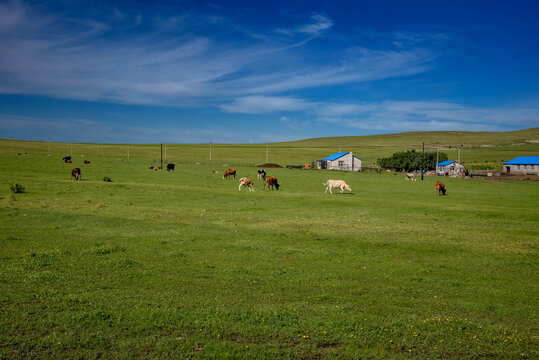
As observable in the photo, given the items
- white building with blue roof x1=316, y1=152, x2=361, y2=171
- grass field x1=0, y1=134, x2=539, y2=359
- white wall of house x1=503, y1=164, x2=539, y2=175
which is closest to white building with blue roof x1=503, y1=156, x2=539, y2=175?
white wall of house x1=503, y1=164, x2=539, y2=175

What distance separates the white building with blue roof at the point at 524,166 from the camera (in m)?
103

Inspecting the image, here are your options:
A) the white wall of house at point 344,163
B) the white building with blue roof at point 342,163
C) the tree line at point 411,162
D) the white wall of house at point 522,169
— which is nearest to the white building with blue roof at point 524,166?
the white wall of house at point 522,169

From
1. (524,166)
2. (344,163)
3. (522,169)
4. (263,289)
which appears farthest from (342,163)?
(263,289)

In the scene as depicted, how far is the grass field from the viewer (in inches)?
263

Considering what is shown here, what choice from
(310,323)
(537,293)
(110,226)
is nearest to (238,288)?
(310,323)

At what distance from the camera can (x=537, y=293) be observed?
10008mm

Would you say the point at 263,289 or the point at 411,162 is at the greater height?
the point at 411,162

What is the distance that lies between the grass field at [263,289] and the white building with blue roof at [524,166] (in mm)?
97917

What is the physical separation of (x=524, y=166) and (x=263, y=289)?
383 feet

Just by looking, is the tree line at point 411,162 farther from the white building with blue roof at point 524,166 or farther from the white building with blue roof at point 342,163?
the white building with blue roof at point 524,166

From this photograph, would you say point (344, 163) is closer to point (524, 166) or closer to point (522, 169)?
point (522, 169)

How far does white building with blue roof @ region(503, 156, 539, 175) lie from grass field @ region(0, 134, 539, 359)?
97917 millimetres

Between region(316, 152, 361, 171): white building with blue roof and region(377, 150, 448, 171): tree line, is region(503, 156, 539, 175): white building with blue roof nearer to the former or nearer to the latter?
region(377, 150, 448, 171): tree line

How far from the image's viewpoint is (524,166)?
10494 cm
